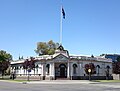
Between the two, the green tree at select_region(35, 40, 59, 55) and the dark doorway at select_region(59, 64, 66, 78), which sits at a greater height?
the green tree at select_region(35, 40, 59, 55)

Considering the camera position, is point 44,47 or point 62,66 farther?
point 44,47

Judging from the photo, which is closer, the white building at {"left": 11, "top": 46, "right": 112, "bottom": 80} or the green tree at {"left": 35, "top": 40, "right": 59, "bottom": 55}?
the white building at {"left": 11, "top": 46, "right": 112, "bottom": 80}

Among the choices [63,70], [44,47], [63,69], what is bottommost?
[63,70]

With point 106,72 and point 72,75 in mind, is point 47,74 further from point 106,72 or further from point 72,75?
point 106,72

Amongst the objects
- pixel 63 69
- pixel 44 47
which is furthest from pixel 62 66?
pixel 44 47

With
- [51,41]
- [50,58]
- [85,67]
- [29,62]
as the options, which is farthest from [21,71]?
[51,41]

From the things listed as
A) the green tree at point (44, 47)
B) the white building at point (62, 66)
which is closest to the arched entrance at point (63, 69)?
the white building at point (62, 66)

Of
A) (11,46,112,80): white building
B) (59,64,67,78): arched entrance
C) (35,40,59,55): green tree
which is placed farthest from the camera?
(35,40,59,55): green tree

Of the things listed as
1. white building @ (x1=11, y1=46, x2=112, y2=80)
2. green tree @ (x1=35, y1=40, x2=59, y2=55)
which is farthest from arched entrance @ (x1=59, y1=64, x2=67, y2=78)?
green tree @ (x1=35, y1=40, x2=59, y2=55)

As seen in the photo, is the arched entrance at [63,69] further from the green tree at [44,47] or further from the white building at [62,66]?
the green tree at [44,47]

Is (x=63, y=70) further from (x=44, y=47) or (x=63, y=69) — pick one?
(x=44, y=47)

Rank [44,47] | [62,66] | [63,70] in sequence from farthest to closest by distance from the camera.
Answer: [44,47] → [62,66] → [63,70]

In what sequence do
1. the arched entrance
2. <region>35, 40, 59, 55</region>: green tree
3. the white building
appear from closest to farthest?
1. the white building
2. the arched entrance
3. <region>35, 40, 59, 55</region>: green tree

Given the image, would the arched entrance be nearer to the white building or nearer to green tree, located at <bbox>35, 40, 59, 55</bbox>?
the white building
